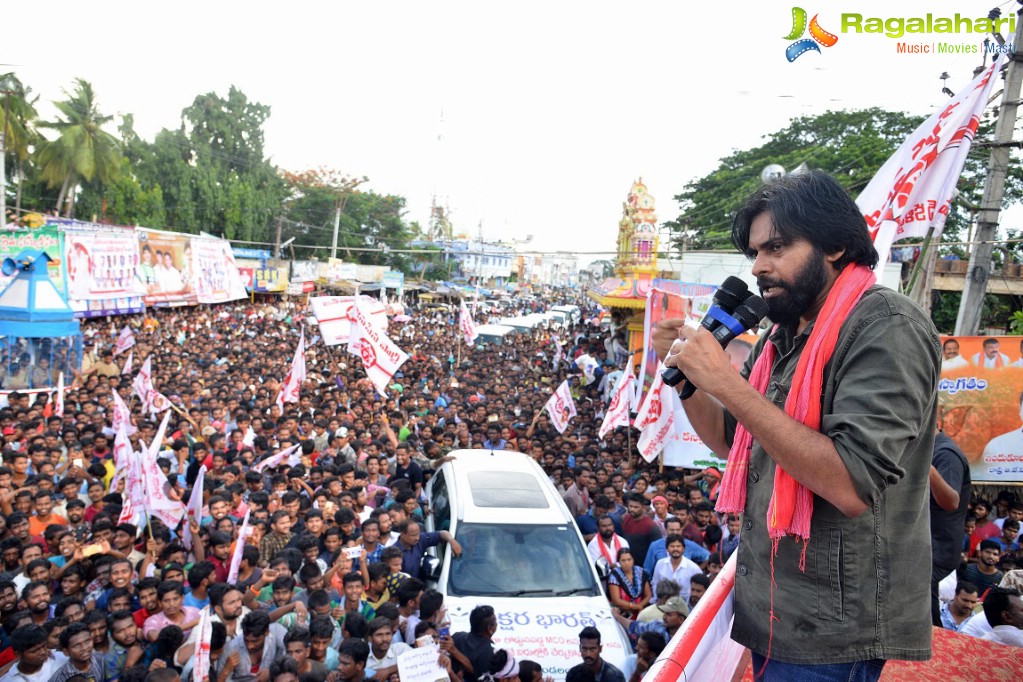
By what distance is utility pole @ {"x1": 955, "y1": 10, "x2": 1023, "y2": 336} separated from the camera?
8.13 metres

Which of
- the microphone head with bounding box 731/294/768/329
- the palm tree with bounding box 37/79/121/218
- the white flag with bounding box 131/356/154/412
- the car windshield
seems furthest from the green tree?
the palm tree with bounding box 37/79/121/218

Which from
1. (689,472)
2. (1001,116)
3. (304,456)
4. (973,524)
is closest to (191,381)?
(304,456)

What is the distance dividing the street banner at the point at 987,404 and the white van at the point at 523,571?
4.46 metres

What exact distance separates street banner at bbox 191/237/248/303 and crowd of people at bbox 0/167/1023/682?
15.7 m

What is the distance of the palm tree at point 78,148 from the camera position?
33.1 metres

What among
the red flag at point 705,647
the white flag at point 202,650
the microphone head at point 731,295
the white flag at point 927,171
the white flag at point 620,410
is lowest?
the white flag at point 202,650

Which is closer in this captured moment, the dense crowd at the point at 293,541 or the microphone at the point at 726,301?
the microphone at the point at 726,301

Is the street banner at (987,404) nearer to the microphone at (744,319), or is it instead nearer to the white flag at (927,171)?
the white flag at (927,171)

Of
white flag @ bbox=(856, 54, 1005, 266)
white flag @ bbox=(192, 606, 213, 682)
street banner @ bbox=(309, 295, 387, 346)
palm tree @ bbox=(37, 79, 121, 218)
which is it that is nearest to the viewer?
white flag @ bbox=(192, 606, 213, 682)

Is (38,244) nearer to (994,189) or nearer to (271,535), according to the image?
(271,535)

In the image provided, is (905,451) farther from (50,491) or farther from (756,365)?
(50,491)

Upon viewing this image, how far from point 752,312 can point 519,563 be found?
476 cm

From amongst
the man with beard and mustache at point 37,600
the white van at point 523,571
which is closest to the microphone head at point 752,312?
the white van at point 523,571

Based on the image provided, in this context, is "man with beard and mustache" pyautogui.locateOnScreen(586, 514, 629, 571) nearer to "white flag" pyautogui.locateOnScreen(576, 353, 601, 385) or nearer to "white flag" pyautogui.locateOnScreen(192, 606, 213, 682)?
"white flag" pyautogui.locateOnScreen(192, 606, 213, 682)
